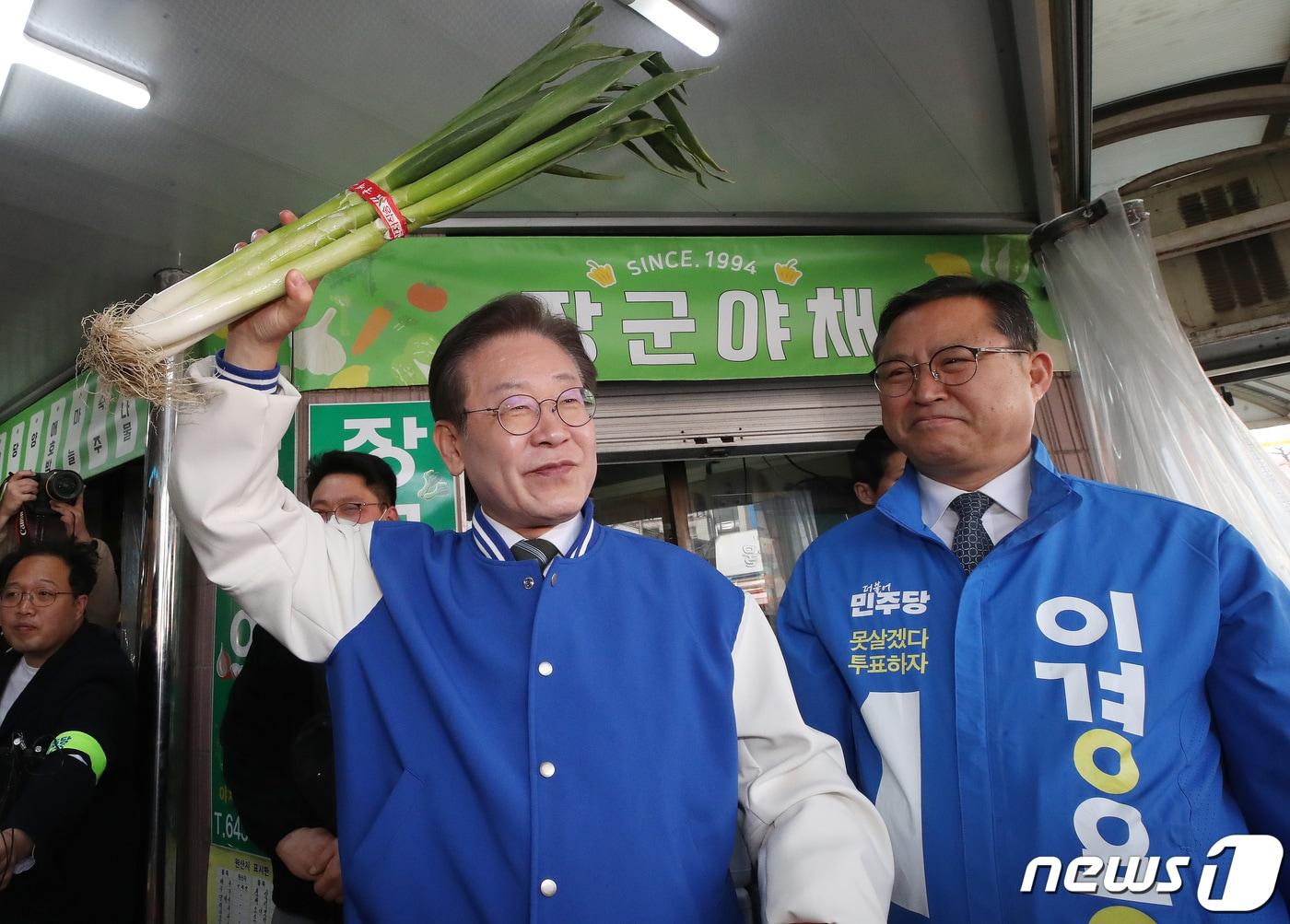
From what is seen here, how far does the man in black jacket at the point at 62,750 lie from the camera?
1645 millimetres

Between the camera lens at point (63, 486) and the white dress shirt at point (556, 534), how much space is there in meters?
2.02

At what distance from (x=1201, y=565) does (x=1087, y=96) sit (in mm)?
2044

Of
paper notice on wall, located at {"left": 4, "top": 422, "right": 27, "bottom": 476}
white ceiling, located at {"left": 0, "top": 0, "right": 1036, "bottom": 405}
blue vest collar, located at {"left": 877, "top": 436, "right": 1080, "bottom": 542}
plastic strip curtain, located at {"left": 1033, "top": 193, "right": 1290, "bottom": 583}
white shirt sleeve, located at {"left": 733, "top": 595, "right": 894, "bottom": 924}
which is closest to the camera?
white shirt sleeve, located at {"left": 733, "top": 595, "right": 894, "bottom": 924}

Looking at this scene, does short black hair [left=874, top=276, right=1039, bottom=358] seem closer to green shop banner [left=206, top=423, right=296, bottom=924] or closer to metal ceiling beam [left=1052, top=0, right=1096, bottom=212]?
metal ceiling beam [left=1052, top=0, right=1096, bottom=212]

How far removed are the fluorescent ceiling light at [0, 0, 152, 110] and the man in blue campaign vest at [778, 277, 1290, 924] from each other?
2.09 meters

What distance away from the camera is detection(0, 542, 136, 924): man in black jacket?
64.7 inches

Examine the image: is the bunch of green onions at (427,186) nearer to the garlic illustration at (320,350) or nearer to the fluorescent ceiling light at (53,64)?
the fluorescent ceiling light at (53,64)

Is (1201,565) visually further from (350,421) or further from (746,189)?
(350,421)

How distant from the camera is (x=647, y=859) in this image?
910 millimetres

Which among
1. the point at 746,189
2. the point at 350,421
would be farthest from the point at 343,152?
the point at 746,189

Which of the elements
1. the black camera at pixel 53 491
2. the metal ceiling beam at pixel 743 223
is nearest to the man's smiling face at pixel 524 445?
the metal ceiling beam at pixel 743 223

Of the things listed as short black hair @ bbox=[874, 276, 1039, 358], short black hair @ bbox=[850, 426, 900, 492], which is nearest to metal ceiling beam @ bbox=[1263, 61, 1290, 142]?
short black hair @ bbox=[850, 426, 900, 492]

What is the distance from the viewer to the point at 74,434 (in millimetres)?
3504

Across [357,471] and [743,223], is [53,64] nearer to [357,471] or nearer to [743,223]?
[357,471]
